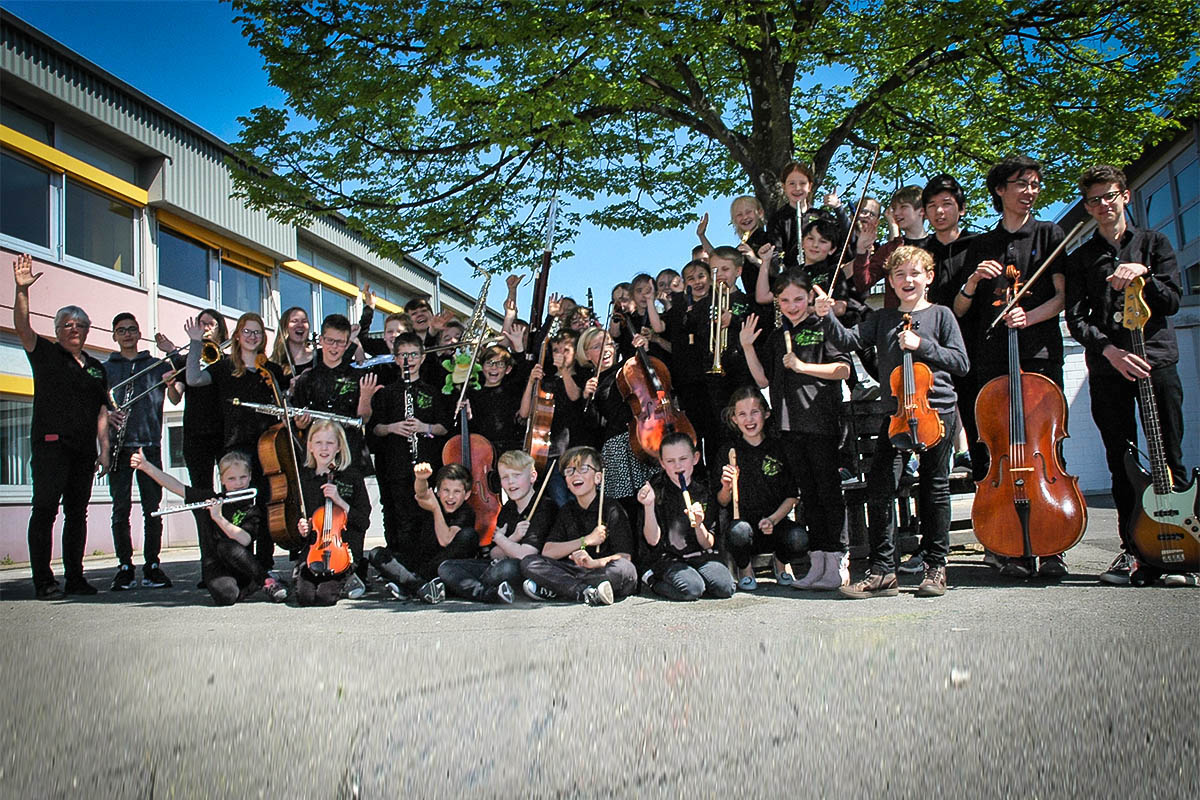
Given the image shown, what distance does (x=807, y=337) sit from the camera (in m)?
4.82

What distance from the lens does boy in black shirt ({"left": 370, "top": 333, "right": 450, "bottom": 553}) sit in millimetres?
5758

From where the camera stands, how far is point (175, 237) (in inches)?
534

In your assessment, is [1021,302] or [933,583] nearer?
[933,583]

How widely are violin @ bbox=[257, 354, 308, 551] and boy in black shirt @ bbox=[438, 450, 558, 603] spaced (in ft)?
4.01

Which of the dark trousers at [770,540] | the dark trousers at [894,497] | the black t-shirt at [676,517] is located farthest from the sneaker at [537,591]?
the dark trousers at [894,497]

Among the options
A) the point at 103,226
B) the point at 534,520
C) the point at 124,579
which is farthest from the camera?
the point at 103,226

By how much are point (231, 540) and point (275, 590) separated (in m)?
0.40

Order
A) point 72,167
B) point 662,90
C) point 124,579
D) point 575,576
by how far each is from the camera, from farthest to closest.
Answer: point 72,167 < point 662,90 < point 124,579 < point 575,576

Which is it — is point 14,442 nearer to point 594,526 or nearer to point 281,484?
point 281,484

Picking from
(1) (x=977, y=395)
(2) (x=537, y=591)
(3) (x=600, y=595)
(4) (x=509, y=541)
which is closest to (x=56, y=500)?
(4) (x=509, y=541)

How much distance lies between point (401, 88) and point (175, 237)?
7.36 meters

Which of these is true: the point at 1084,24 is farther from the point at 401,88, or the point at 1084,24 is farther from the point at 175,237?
the point at 175,237

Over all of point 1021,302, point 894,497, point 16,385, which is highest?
point 16,385

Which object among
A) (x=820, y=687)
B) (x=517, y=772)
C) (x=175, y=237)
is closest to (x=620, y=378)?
(x=820, y=687)
